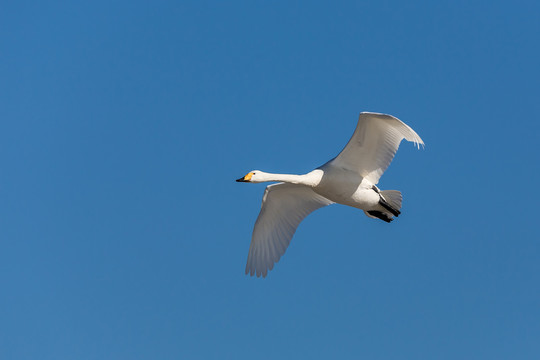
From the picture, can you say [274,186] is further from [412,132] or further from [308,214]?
[412,132]

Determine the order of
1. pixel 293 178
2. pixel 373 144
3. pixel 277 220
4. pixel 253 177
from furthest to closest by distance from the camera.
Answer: pixel 277 220
pixel 373 144
pixel 253 177
pixel 293 178

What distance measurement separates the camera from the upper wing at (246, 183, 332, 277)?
69.2ft

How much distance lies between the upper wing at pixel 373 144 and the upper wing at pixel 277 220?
163 cm

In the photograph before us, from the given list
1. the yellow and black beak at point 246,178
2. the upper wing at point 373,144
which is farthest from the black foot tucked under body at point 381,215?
the yellow and black beak at point 246,178

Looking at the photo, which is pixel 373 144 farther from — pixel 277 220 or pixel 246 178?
pixel 277 220

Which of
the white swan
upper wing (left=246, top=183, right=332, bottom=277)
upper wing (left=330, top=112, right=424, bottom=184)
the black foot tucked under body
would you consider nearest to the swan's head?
the white swan

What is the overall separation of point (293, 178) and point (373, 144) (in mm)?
2127

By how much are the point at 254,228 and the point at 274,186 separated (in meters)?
1.25

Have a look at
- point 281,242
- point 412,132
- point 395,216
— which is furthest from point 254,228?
point 412,132

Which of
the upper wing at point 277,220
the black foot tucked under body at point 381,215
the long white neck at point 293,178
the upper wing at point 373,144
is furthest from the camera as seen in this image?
the upper wing at point 277,220

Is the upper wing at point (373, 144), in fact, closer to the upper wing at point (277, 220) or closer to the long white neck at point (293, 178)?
the long white neck at point (293, 178)

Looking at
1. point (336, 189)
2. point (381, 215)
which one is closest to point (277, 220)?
point (336, 189)

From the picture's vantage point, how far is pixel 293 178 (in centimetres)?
1934

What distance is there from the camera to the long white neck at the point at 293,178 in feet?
63.5
